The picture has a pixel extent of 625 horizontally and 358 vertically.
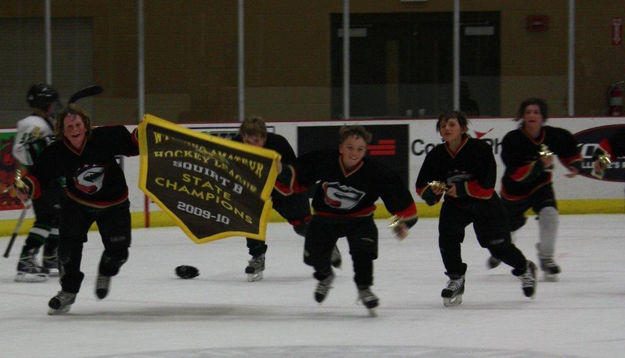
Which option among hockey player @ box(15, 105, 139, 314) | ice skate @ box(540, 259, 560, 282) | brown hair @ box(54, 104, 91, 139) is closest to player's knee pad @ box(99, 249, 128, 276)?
hockey player @ box(15, 105, 139, 314)

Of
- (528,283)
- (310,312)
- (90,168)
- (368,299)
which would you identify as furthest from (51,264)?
(528,283)

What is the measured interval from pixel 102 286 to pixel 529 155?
3.07 meters

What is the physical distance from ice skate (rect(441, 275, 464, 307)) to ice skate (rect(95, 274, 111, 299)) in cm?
200

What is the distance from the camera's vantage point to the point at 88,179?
6777mm

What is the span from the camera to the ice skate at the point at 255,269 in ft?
26.9

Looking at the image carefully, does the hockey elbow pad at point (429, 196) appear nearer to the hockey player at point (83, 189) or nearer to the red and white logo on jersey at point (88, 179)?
the hockey player at point (83, 189)

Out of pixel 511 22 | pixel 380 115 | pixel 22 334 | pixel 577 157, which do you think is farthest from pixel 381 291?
pixel 511 22

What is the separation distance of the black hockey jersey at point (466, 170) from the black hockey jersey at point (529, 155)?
40.0 inches

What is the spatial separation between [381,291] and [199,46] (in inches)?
248

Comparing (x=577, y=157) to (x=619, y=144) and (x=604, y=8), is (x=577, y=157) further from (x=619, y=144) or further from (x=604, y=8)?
(x=604, y=8)

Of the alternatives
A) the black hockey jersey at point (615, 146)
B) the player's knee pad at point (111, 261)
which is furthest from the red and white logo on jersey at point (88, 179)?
the black hockey jersey at point (615, 146)

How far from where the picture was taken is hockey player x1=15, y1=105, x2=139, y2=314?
6.77 m

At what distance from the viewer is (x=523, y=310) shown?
6.82 meters

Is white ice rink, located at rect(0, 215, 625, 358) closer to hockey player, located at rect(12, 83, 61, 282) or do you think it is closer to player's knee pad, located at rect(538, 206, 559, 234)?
hockey player, located at rect(12, 83, 61, 282)
